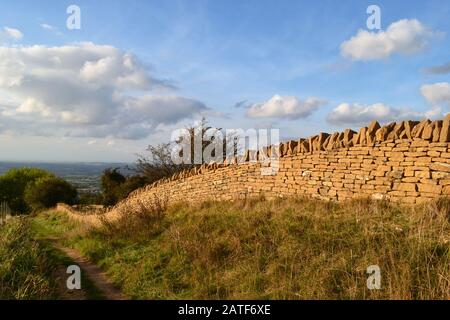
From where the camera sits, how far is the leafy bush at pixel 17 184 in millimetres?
34406

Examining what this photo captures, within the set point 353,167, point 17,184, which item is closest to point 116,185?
point 17,184

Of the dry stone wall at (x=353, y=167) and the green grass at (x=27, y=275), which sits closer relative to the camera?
the green grass at (x=27, y=275)

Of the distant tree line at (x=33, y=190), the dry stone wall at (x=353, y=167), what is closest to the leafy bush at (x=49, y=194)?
the distant tree line at (x=33, y=190)

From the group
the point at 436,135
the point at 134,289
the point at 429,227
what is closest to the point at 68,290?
the point at 134,289

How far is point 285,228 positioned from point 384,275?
85.9 inches

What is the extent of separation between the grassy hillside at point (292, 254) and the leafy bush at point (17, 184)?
98.0 feet

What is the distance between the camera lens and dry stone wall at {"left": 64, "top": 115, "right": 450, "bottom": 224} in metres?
7.17

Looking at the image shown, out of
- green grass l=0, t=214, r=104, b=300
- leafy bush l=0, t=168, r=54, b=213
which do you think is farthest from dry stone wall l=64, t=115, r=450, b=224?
leafy bush l=0, t=168, r=54, b=213

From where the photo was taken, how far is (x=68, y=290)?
257 inches

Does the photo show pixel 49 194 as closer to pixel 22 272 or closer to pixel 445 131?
pixel 22 272

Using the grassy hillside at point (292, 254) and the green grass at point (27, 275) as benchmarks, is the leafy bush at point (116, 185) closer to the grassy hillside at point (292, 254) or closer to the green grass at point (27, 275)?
the green grass at point (27, 275)

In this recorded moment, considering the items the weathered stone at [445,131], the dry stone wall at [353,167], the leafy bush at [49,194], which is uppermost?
the weathered stone at [445,131]
